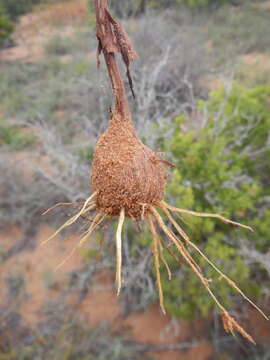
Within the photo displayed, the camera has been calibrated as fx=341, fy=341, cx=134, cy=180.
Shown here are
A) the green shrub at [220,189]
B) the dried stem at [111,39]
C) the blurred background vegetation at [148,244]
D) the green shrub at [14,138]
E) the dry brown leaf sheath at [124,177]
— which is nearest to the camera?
the dried stem at [111,39]

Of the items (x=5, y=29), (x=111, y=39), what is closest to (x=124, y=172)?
(x=111, y=39)

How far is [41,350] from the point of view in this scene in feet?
10.1

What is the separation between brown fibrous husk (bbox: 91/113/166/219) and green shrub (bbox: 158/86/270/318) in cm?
149

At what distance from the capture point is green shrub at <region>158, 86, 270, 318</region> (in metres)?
2.74

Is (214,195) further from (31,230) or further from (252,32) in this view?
(252,32)

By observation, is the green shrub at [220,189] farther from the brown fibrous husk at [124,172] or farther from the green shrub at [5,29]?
the green shrub at [5,29]

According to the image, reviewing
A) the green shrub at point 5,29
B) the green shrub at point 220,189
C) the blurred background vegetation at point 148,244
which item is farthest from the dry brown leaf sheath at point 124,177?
the green shrub at point 5,29

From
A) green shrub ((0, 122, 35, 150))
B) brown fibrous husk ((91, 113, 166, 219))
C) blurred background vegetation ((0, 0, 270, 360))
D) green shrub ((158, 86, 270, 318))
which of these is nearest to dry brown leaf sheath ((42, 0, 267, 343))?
brown fibrous husk ((91, 113, 166, 219))

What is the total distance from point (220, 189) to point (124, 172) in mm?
2018

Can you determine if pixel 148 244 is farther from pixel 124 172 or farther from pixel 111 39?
pixel 111 39

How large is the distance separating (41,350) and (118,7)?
6.75 meters

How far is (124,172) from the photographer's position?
1035 mm

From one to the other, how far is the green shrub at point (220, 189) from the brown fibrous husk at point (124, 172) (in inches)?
58.5

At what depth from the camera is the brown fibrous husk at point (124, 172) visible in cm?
104
